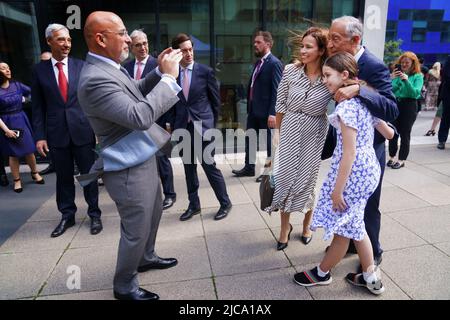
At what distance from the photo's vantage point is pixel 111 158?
2.03 m

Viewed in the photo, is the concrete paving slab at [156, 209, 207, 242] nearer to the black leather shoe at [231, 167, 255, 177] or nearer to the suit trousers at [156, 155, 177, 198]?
the suit trousers at [156, 155, 177, 198]

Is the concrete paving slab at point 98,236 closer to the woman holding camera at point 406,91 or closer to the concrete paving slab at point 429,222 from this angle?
the concrete paving slab at point 429,222

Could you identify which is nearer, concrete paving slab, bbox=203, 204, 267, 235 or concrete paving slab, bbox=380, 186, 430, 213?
concrete paving slab, bbox=203, 204, 267, 235

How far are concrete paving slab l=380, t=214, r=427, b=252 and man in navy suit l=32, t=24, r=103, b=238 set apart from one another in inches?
112

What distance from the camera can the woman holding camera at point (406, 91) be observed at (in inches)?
189

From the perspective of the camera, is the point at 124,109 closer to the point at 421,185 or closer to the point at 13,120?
the point at 13,120

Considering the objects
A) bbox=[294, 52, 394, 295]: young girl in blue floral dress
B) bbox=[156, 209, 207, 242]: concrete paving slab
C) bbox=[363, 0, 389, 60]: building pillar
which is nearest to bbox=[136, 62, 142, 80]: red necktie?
bbox=[156, 209, 207, 242]: concrete paving slab

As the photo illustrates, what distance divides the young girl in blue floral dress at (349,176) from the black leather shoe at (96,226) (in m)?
2.26

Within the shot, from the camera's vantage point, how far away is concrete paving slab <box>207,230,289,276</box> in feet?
8.84

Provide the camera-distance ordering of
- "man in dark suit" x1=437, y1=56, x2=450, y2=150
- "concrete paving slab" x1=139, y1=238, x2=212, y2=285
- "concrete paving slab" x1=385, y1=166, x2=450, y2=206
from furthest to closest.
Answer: "man in dark suit" x1=437, y1=56, x2=450, y2=150, "concrete paving slab" x1=385, y1=166, x2=450, y2=206, "concrete paving slab" x1=139, y1=238, x2=212, y2=285

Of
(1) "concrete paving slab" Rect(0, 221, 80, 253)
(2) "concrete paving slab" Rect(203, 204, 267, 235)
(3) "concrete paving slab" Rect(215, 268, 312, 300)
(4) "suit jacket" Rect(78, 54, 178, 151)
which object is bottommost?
(1) "concrete paving slab" Rect(0, 221, 80, 253)

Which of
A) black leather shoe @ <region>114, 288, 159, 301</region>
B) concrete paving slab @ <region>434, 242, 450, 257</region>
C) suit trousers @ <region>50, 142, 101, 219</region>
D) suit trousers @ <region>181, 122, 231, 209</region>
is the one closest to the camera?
black leather shoe @ <region>114, 288, 159, 301</region>

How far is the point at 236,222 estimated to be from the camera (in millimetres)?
3510

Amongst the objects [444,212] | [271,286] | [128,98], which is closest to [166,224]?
[271,286]
